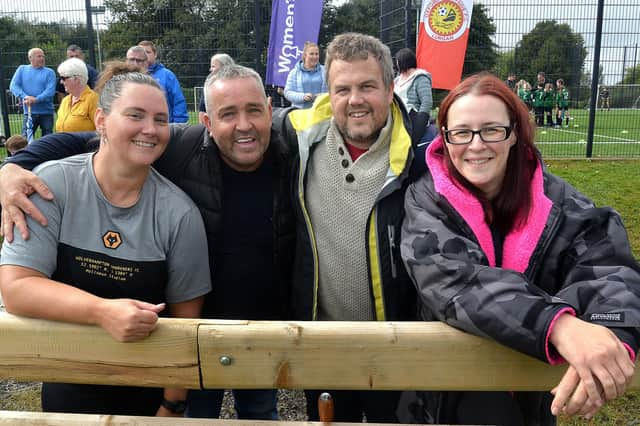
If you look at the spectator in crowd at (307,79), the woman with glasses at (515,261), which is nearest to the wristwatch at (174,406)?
the woman with glasses at (515,261)

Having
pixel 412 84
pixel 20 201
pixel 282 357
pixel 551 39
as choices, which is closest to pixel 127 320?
pixel 282 357

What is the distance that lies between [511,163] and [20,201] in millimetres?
1559

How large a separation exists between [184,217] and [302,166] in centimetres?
51

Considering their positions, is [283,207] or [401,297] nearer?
[401,297]

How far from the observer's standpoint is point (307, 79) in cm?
785

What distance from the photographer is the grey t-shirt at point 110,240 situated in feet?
5.92

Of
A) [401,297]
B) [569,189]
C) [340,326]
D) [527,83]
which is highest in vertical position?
[527,83]

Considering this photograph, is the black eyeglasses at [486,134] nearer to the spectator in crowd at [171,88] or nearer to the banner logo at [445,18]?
the spectator in crowd at [171,88]

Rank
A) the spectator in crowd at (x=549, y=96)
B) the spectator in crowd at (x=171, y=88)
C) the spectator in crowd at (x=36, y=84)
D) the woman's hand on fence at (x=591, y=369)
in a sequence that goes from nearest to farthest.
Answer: the woman's hand on fence at (x=591, y=369) → the spectator in crowd at (x=171, y=88) → the spectator in crowd at (x=36, y=84) → the spectator in crowd at (x=549, y=96)

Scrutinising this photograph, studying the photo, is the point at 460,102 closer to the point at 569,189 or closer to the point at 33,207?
the point at 569,189

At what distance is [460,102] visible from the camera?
5.57 ft

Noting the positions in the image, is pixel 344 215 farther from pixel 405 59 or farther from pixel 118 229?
pixel 405 59

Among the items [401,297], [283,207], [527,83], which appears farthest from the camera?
[527,83]

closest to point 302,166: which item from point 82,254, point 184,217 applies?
point 184,217
